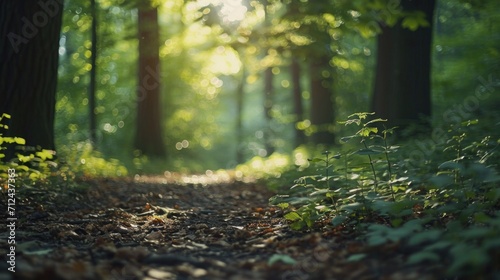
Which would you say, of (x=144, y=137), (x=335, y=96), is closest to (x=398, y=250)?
(x=144, y=137)

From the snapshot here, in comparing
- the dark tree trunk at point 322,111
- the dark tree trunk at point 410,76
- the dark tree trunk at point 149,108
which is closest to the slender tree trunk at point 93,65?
the dark tree trunk at point 149,108

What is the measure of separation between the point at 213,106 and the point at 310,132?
12559mm

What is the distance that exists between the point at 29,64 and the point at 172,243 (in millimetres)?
4315

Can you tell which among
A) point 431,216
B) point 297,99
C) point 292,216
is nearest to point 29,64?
point 292,216

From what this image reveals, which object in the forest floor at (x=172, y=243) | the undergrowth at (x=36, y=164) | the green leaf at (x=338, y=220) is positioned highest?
the undergrowth at (x=36, y=164)

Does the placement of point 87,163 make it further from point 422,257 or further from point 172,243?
point 422,257

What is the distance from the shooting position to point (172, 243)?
4.83m

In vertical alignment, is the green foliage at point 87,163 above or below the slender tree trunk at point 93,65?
below

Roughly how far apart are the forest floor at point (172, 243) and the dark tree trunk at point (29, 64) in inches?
52.6

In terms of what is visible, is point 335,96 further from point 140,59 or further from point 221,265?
point 221,265

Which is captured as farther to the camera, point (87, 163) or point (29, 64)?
point (87, 163)

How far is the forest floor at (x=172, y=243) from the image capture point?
11.8 feet

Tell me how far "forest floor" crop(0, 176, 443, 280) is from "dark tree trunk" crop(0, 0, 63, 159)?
134 centimetres

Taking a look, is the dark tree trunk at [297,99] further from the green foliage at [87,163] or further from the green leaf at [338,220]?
Result: the green leaf at [338,220]
